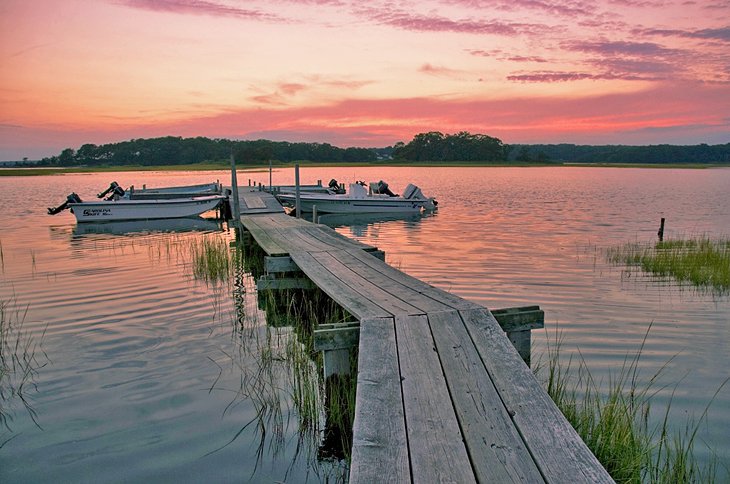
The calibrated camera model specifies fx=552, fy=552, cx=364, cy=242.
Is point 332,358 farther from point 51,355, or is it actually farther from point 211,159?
point 211,159

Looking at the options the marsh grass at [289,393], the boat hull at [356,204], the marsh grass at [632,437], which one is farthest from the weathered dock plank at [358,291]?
the boat hull at [356,204]

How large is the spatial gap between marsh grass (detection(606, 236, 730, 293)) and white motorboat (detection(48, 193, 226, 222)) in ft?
64.5

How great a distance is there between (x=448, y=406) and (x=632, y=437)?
162 centimetres

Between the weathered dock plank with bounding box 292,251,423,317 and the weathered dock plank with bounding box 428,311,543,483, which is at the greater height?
the weathered dock plank with bounding box 292,251,423,317

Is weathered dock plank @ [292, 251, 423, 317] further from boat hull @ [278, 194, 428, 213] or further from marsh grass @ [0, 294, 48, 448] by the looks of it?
boat hull @ [278, 194, 428, 213]

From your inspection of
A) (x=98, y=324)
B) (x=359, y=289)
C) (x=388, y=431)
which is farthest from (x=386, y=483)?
(x=98, y=324)

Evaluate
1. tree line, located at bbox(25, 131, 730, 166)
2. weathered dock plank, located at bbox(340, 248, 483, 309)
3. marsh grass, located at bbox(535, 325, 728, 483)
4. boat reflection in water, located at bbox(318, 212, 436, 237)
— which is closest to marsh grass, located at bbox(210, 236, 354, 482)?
weathered dock plank, located at bbox(340, 248, 483, 309)

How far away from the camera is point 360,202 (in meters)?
30.0

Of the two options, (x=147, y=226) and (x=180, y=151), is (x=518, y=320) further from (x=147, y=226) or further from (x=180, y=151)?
(x=180, y=151)

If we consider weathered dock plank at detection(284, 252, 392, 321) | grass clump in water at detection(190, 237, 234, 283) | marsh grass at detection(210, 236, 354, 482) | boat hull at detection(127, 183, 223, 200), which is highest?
boat hull at detection(127, 183, 223, 200)

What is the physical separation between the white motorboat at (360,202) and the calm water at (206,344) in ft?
36.3

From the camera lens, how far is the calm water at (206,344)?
4.88m

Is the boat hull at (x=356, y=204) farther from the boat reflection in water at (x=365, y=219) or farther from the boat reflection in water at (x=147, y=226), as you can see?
the boat reflection in water at (x=147, y=226)

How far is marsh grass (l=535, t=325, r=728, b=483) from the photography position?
13.1 ft
